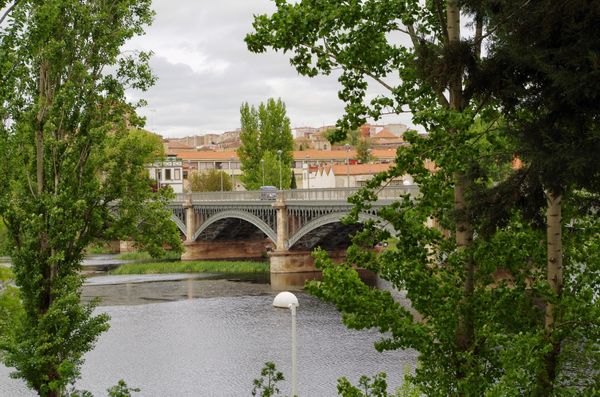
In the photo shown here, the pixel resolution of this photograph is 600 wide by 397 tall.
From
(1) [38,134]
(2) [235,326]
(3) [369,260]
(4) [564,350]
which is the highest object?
(1) [38,134]

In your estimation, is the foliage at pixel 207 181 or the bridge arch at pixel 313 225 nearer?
the bridge arch at pixel 313 225

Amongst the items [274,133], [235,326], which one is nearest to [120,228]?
[235,326]

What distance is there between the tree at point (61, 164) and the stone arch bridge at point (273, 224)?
867 inches

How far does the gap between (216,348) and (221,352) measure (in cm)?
86

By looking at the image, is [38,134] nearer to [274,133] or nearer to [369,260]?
[369,260]

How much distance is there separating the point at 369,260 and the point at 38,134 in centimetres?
953

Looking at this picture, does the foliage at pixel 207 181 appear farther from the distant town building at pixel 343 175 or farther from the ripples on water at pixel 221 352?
the ripples on water at pixel 221 352

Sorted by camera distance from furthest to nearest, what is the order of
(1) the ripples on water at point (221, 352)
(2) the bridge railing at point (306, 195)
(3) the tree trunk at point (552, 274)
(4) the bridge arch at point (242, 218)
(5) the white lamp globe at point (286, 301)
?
(4) the bridge arch at point (242, 218) < (2) the bridge railing at point (306, 195) < (1) the ripples on water at point (221, 352) < (5) the white lamp globe at point (286, 301) < (3) the tree trunk at point (552, 274)

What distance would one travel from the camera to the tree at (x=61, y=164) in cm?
1537

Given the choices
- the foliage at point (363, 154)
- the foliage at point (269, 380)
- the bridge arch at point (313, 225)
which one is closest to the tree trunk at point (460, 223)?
the foliage at point (269, 380)

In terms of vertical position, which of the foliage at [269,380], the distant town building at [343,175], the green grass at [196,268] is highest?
the distant town building at [343,175]

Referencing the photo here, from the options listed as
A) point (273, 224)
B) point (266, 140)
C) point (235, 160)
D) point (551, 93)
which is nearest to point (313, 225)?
point (273, 224)

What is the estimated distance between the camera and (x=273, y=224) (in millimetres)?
60031

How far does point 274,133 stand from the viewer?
86.1 meters
